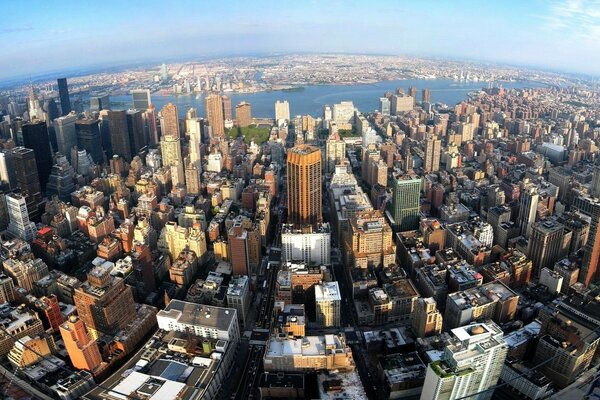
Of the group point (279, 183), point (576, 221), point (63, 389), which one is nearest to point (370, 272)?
point (576, 221)

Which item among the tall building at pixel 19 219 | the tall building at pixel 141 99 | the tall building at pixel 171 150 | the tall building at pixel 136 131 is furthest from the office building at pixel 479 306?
the tall building at pixel 141 99

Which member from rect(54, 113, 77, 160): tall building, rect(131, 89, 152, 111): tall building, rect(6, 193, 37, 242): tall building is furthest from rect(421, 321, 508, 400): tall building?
rect(131, 89, 152, 111): tall building

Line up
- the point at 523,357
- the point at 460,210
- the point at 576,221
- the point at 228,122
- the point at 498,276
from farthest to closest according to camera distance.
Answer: the point at 228,122 < the point at 460,210 < the point at 576,221 < the point at 498,276 < the point at 523,357

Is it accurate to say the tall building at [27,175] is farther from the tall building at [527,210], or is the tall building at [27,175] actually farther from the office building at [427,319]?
the tall building at [527,210]

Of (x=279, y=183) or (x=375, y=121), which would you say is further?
(x=375, y=121)

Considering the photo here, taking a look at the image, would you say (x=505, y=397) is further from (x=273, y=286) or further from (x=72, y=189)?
(x=72, y=189)

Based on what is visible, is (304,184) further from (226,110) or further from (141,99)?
(141,99)
